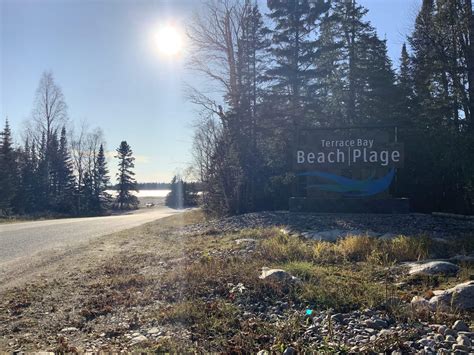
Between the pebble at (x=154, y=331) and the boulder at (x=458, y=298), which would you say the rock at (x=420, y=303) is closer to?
the boulder at (x=458, y=298)

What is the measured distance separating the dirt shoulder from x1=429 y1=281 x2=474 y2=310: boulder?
0.79 ft

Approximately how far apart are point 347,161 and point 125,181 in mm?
54288

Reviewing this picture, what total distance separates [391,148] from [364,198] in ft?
7.34

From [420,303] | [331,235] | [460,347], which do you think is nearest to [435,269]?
[420,303]

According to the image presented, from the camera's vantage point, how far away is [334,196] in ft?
48.8

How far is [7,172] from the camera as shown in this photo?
3322 cm

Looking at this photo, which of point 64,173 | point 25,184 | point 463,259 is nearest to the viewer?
point 463,259

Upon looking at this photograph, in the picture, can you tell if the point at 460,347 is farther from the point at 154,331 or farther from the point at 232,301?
the point at 154,331

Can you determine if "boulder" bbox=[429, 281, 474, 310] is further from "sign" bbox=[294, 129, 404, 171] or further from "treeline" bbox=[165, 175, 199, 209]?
"treeline" bbox=[165, 175, 199, 209]

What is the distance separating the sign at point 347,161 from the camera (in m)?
14.5

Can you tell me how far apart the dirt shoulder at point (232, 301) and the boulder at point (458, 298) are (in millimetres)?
242

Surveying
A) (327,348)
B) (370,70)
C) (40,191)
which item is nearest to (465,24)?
(370,70)

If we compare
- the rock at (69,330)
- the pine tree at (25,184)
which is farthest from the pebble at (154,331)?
the pine tree at (25,184)

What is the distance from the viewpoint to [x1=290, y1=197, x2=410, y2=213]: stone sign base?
46.1ft
